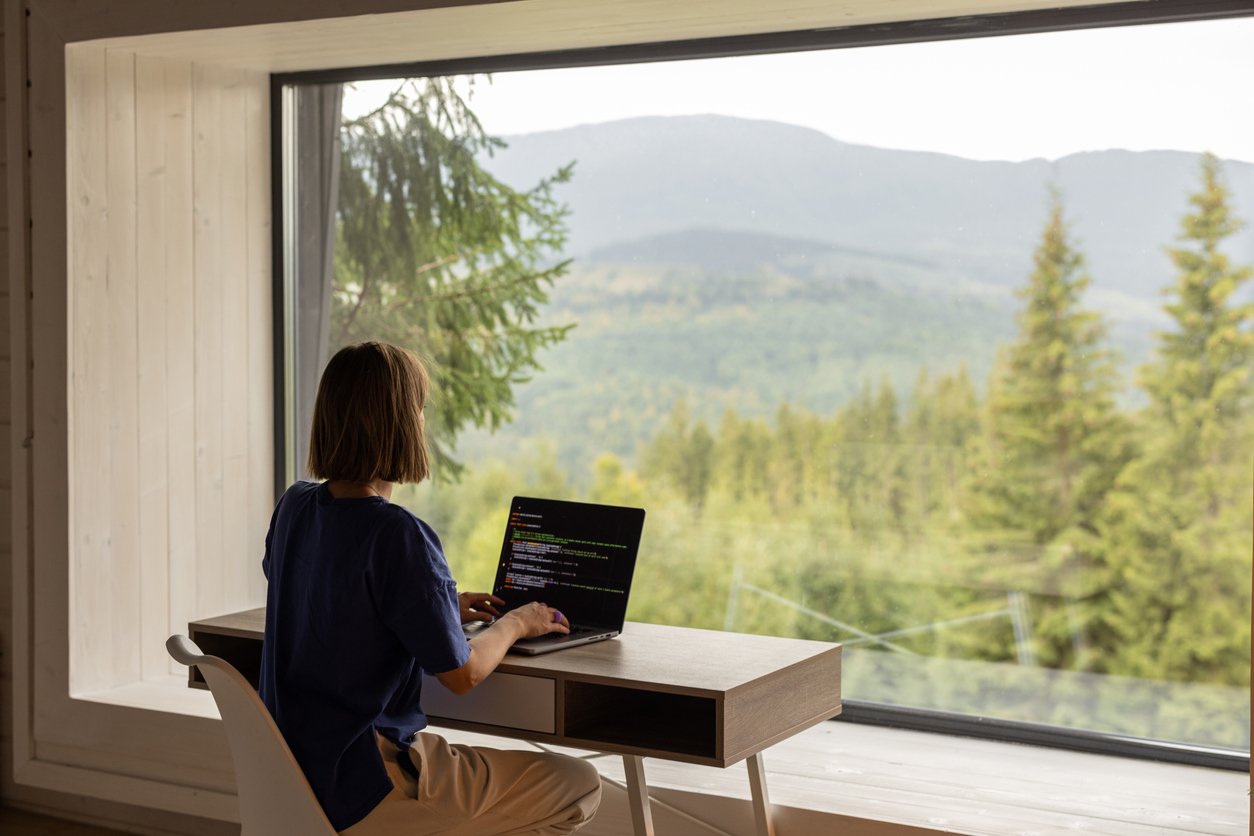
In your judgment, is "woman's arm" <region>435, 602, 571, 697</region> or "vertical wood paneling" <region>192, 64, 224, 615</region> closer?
"woman's arm" <region>435, 602, 571, 697</region>

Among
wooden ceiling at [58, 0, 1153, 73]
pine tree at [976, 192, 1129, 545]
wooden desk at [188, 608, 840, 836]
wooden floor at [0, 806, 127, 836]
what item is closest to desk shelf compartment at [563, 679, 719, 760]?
wooden desk at [188, 608, 840, 836]

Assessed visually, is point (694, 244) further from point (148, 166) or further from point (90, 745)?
point (90, 745)

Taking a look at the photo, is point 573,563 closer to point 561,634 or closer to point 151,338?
point 561,634

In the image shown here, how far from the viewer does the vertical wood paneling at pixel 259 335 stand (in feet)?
11.4

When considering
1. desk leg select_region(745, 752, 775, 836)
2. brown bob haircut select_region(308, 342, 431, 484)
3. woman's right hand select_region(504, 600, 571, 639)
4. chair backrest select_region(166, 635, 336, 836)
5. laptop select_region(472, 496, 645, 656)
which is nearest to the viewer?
chair backrest select_region(166, 635, 336, 836)

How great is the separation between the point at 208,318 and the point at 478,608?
1537 mm

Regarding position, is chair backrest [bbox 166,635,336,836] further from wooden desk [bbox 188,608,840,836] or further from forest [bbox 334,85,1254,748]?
forest [bbox 334,85,1254,748]

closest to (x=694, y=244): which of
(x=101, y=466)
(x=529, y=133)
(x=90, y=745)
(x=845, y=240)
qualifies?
(x=845, y=240)

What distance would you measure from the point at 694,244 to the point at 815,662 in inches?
52.3

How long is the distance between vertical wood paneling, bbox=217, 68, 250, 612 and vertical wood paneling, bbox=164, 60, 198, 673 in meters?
0.11

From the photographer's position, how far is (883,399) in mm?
2939

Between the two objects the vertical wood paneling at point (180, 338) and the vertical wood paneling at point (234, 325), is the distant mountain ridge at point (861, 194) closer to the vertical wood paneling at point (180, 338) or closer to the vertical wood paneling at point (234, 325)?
the vertical wood paneling at point (234, 325)

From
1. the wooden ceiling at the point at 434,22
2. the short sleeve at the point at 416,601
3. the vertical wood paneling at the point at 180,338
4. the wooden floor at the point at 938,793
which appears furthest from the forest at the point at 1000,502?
the short sleeve at the point at 416,601

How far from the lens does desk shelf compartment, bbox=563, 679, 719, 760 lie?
1.95 m
